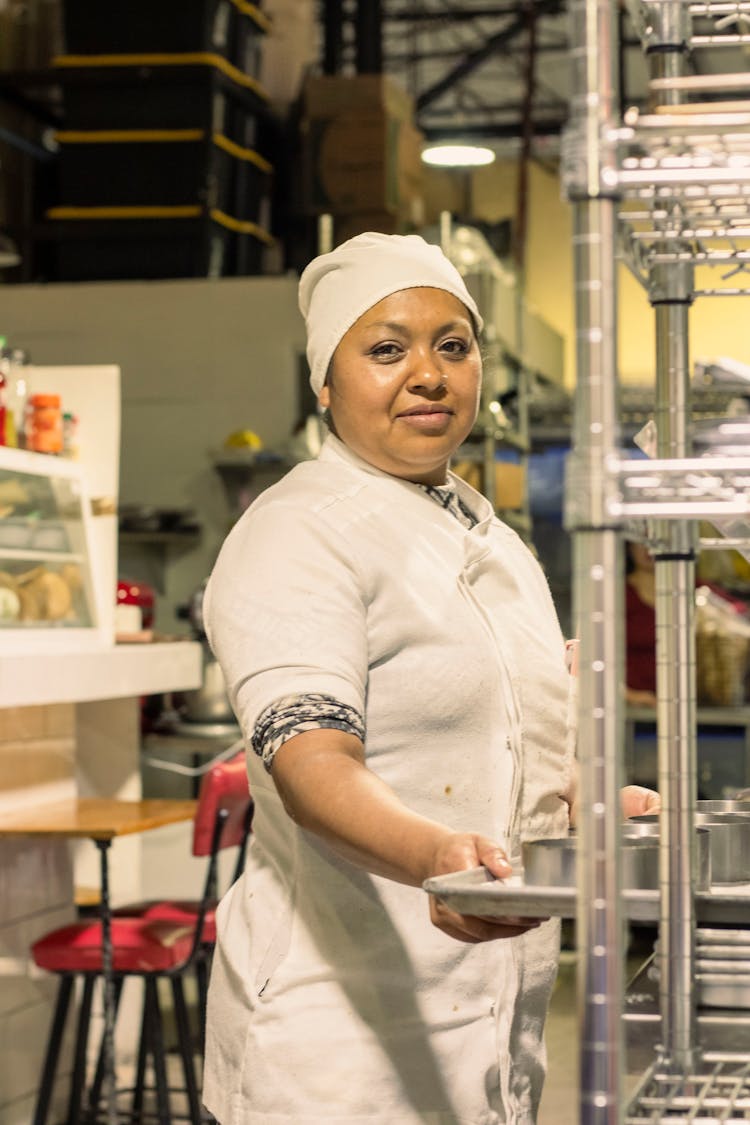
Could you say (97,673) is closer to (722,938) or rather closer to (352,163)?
(722,938)

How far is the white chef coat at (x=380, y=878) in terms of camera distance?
1.71 m

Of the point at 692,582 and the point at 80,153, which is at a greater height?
the point at 80,153

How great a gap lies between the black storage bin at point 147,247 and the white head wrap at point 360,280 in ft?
19.6

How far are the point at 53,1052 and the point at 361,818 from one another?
3023 mm

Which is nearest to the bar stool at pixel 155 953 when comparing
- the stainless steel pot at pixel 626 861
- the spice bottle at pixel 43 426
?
the spice bottle at pixel 43 426

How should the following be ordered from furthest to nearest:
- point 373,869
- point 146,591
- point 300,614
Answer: point 146,591
point 300,614
point 373,869

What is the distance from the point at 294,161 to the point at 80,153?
1.24 metres

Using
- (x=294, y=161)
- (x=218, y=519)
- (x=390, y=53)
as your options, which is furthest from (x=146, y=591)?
(x=390, y=53)

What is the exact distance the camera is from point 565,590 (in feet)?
34.8

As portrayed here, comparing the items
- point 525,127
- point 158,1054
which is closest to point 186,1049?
point 158,1054

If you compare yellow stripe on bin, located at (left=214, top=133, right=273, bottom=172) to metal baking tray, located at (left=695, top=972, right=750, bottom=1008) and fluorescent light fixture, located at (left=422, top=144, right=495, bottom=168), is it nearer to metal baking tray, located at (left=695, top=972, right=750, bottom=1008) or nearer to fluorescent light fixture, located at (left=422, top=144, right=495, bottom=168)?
fluorescent light fixture, located at (left=422, top=144, right=495, bottom=168)

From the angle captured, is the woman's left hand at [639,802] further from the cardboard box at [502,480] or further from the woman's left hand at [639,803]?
the cardboard box at [502,480]

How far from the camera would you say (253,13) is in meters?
8.04

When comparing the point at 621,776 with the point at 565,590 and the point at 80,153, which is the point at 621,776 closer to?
the point at 80,153
